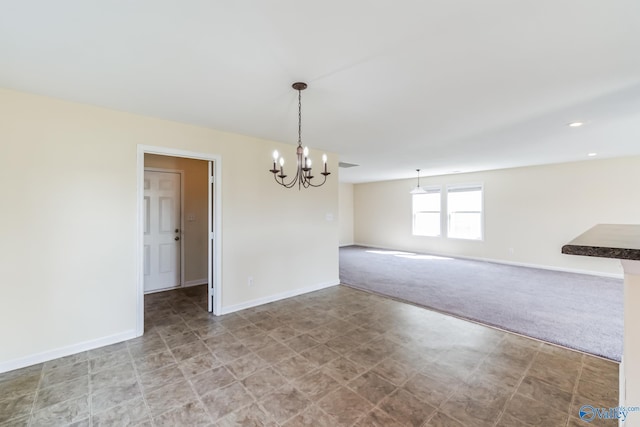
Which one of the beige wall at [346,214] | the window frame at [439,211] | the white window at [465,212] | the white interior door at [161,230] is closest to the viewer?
the white interior door at [161,230]

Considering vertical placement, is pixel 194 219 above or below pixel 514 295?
above

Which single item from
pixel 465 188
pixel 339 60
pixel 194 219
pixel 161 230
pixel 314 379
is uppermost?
pixel 339 60

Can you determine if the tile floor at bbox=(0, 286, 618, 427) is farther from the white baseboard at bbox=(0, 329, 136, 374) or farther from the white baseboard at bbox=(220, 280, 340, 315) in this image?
the white baseboard at bbox=(220, 280, 340, 315)

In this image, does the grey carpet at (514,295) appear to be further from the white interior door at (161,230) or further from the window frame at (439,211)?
the white interior door at (161,230)

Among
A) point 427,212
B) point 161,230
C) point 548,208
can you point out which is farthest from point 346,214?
point 161,230

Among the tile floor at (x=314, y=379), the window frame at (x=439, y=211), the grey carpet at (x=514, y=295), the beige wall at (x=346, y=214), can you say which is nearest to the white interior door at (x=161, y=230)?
the tile floor at (x=314, y=379)

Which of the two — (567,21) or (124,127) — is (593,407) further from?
(124,127)

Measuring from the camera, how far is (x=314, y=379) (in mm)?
2230

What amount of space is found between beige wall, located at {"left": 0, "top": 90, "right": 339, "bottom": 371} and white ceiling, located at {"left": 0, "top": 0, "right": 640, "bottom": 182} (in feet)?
0.73

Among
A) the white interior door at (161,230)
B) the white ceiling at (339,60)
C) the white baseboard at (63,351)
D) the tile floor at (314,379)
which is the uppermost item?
the white ceiling at (339,60)

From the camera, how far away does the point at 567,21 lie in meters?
1.50

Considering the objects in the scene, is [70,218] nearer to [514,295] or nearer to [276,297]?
[276,297]

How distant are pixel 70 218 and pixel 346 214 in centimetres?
827

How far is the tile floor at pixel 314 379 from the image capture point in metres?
1.84
